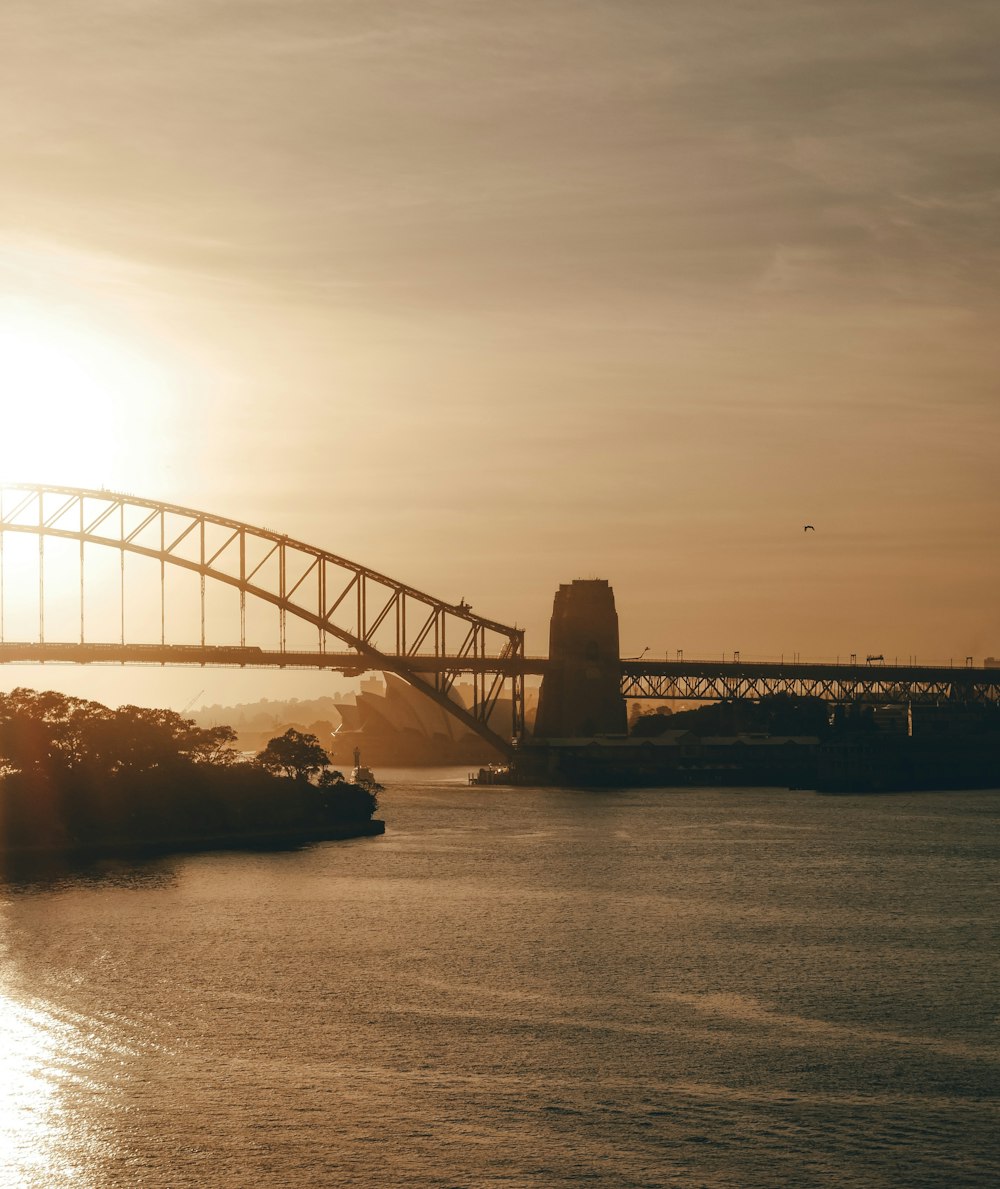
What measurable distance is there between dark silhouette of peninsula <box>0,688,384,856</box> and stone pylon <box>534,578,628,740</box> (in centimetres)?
4788

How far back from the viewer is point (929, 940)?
4978 centimetres

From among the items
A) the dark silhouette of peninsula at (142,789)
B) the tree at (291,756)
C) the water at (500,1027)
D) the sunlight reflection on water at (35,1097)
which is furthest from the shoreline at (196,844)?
the sunlight reflection on water at (35,1097)

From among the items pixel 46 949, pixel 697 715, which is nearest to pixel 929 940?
pixel 46 949

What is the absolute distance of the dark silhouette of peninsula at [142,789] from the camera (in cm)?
7538

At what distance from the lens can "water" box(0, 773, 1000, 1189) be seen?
28922 millimetres

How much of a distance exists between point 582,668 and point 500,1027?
104 metres

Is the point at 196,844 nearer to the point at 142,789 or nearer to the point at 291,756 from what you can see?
the point at 142,789

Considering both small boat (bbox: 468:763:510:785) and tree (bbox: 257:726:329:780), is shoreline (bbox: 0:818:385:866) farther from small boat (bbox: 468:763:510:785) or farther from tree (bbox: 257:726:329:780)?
small boat (bbox: 468:763:510:785)

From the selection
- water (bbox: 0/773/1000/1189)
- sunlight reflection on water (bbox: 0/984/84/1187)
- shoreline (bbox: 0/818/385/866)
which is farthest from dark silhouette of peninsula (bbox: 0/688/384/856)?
sunlight reflection on water (bbox: 0/984/84/1187)

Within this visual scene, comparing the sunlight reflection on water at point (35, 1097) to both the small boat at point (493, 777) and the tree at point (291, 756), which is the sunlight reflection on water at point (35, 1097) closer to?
the tree at point (291, 756)

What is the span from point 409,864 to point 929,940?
85.5 ft

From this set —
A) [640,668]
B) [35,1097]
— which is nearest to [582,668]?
[640,668]

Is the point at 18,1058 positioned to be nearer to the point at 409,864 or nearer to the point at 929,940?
the point at 929,940

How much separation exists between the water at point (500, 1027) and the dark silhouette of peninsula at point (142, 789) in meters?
9.03
